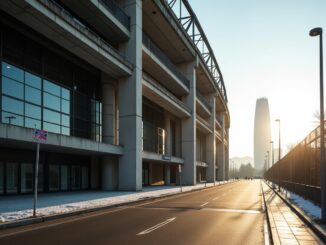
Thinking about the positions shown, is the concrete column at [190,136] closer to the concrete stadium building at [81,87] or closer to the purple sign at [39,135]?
the concrete stadium building at [81,87]

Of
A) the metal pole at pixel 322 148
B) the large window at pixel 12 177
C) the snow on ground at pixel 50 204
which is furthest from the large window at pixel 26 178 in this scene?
the metal pole at pixel 322 148

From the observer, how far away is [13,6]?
19.9 meters

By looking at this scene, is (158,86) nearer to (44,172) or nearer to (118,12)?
(118,12)

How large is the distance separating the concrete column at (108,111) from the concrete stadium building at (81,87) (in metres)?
0.09

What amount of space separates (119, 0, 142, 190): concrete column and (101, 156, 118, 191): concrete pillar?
114 centimetres

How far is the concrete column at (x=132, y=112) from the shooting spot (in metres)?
31.4

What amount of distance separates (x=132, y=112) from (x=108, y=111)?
2.90m

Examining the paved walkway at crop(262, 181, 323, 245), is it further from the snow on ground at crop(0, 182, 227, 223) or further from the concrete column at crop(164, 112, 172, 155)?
the concrete column at crop(164, 112, 172, 155)

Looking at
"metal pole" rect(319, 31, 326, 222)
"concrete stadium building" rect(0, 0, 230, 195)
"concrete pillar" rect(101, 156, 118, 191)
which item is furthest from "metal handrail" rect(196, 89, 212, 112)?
"metal pole" rect(319, 31, 326, 222)

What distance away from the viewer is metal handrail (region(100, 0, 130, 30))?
30534 mm

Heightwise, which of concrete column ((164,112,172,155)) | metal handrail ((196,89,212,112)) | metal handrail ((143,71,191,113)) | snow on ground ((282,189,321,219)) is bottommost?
snow on ground ((282,189,321,219))

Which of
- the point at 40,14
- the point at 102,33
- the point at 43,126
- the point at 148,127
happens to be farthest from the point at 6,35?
the point at 148,127

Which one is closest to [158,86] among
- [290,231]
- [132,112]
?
[132,112]

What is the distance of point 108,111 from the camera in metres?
33.6
